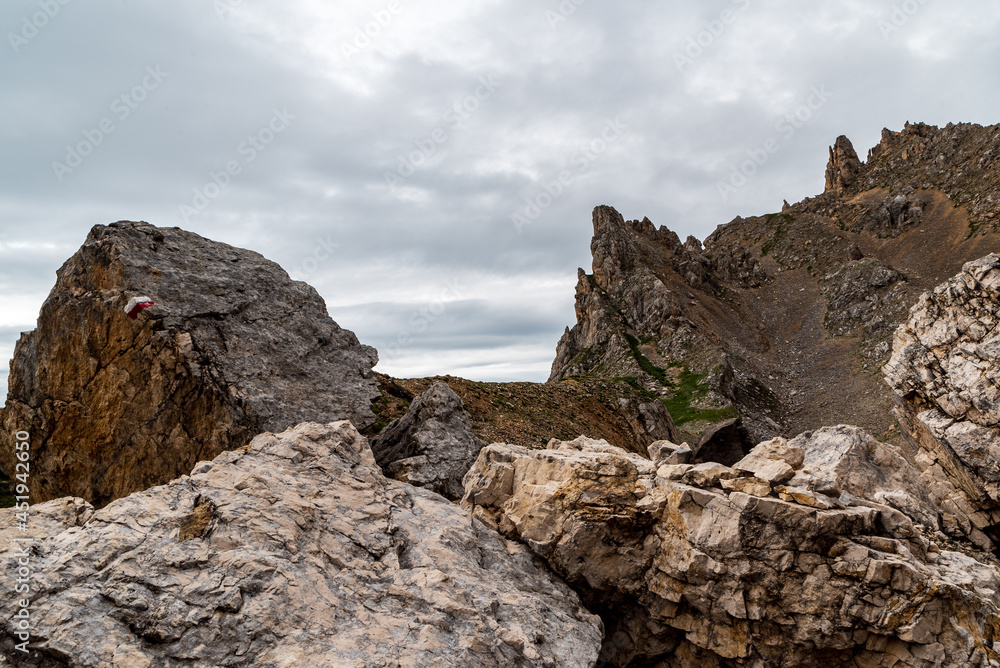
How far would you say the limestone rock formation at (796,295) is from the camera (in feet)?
191

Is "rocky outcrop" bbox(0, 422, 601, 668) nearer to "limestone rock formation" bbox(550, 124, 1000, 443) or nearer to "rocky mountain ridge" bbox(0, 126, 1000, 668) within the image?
"rocky mountain ridge" bbox(0, 126, 1000, 668)

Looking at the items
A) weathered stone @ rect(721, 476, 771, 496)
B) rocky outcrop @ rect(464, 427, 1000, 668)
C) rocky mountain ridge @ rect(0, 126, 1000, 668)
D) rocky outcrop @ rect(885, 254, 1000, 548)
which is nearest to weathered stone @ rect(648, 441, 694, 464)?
rocky mountain ridge @ rect(0, 126, 1000, 668)

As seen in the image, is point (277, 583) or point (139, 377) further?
point (139, 377)

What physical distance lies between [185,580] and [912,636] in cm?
1415

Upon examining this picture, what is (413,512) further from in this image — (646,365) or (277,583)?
(646,365)

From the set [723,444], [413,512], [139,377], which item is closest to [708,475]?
[413,512]

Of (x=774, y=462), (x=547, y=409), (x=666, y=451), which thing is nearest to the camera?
(x=774, y=462)

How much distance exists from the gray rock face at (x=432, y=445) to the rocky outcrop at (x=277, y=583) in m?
5.17

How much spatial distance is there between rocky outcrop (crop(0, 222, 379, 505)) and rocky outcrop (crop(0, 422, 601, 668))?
19.6 ft

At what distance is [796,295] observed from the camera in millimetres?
93188

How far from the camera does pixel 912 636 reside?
9547 millimetres

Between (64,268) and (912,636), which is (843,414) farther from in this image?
(64,268)

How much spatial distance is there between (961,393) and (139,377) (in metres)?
29.8

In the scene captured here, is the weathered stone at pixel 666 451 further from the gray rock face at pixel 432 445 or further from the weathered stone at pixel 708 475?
the gray rock face at pixel 432 445
